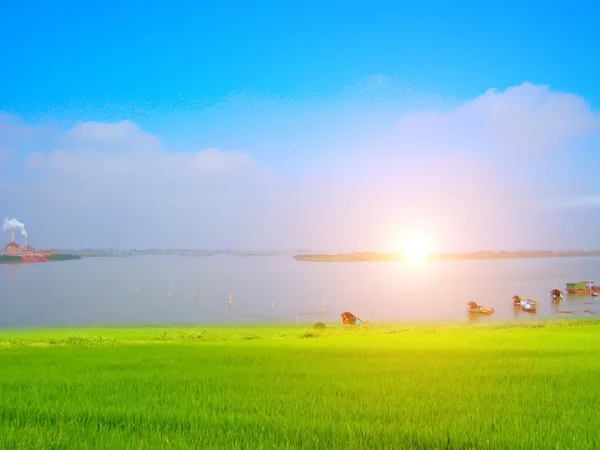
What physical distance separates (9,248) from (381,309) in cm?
15029

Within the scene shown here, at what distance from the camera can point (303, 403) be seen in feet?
17.8

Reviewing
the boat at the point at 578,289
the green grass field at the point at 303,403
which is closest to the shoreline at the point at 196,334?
the green grass field at the point at 303,403

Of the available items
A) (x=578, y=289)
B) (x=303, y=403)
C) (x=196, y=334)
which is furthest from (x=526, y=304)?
(x=303, y=403)

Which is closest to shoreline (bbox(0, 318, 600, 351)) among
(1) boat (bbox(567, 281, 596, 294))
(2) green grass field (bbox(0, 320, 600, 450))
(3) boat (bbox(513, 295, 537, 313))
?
(2) green grass field (bbox(0, 320, 600, 450))

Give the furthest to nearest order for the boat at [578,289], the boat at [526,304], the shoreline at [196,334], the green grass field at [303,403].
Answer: the boat at [578,289]
the boat at [526,304]
the shoreline at [196,334]
the green grass field at [303,403]

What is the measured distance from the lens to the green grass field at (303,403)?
4.22 metres

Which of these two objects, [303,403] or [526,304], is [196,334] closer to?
[303,403]

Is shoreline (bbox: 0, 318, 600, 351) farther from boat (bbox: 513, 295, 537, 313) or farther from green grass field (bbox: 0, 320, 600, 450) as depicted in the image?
boat (bbox: 513, 295, 537, 313)

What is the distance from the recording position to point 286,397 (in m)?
5.71

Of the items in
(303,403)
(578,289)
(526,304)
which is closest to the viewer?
(303,403)

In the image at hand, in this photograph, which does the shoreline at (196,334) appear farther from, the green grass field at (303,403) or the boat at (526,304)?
the boat at (526,304)

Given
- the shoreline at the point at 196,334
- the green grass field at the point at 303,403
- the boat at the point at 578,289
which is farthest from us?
the boat at the point at 578,289

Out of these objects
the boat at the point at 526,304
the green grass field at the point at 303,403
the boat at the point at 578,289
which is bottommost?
the boat at the point at 526,304

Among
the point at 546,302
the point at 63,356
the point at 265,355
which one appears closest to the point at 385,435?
the point at 265,355
